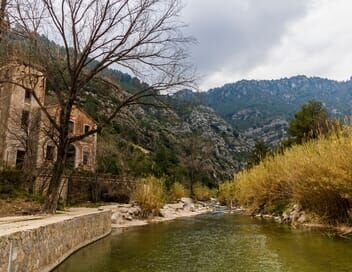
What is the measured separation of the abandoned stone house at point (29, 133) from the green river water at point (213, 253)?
9.55 m

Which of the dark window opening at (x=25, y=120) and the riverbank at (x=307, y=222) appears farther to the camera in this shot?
the dark window opening at (x=25, y=120)

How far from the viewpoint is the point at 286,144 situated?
3644 cm

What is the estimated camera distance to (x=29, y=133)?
24.2 meters

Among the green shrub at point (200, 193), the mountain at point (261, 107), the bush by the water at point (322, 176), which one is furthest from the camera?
the mountain at point (261, 107)

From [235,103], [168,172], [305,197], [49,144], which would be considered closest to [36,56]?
[305,197]

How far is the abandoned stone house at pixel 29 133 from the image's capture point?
75.7 ft

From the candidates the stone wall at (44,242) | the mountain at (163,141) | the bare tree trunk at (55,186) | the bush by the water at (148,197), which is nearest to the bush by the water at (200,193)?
the mountain at (163,141)

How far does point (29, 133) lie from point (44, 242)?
18268mm

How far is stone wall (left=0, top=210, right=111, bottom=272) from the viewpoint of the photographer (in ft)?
18.0

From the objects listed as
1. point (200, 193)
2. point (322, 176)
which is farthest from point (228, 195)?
point (322, 176)

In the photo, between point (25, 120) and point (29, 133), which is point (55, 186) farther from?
point (25, 120)

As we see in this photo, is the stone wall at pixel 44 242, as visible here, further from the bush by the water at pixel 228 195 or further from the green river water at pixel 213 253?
the bush by the water at pixel 228 195

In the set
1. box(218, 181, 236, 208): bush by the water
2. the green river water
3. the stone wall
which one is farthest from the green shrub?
the stone wall

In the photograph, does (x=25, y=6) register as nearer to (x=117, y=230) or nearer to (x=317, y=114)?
(x=117, y=230)
